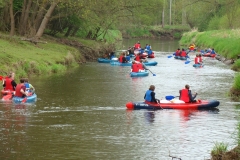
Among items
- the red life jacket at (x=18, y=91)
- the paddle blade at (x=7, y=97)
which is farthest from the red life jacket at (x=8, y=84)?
the red life jacket at (x=18, y=91)

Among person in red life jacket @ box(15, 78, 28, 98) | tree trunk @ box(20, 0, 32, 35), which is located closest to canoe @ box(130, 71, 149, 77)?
tree trunk @ box(20, 0, 32, 35)

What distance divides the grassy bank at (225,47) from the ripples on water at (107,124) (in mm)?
985

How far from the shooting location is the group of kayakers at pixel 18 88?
2083cm

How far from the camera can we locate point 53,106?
20.4m

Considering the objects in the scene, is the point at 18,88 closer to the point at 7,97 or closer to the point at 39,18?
the point at 7,97

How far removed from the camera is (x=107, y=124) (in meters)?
17.3

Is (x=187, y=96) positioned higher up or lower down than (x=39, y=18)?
lower down

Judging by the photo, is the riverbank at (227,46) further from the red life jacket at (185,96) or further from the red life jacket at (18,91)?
the red life jacket at (18,91)

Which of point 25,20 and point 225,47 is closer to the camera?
point 25,20

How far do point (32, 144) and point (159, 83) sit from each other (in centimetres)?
1487

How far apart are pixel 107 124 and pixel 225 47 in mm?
30563

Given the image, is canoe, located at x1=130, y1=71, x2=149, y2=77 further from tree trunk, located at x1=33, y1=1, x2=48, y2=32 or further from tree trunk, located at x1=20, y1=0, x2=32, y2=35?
tree trunk, located at x1=20, y1=0, x2=32, y2=35

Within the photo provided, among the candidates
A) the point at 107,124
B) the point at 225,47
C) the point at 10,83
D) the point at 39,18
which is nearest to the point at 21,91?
the point at 10,83

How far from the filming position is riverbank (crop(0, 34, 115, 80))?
91.4 ft
